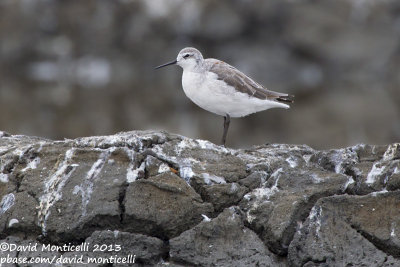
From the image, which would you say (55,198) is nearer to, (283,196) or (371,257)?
(283,196)

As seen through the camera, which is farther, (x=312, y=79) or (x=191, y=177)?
(x=312, y=79)

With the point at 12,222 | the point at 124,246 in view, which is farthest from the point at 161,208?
the point at 12,222

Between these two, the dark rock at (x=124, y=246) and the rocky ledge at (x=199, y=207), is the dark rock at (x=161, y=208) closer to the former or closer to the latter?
the rocky ledge at (x=199, y=207)

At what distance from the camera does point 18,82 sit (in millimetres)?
32469

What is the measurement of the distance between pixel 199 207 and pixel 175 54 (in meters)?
23.7

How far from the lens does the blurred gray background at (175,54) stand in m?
31.4

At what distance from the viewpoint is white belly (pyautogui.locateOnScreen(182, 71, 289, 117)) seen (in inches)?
446

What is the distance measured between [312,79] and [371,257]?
81.2ft

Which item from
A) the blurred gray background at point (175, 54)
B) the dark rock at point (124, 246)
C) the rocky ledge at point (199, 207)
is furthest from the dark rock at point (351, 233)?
the blurred gray background at point (175, 54)

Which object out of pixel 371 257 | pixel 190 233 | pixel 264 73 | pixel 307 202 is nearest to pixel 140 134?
pixel 190 233

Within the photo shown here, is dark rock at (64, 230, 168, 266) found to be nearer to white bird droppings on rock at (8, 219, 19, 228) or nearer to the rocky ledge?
the rocky ledge

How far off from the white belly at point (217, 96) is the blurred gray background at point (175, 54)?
19169mm

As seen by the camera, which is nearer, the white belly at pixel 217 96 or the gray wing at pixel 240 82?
the white belly at pixel 217 96

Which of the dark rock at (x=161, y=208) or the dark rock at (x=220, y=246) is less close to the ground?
the dark rock at (x=161, y=208)
